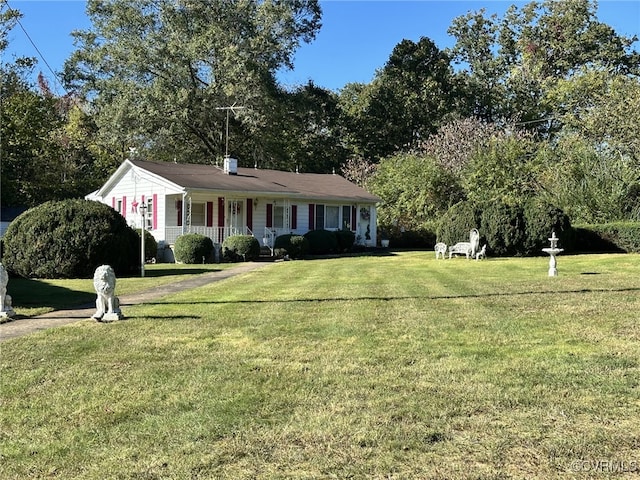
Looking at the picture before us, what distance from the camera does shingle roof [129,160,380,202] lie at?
936 inches

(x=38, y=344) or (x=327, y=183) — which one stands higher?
(x=327, y=183)

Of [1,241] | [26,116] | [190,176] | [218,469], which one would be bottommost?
[218,469]

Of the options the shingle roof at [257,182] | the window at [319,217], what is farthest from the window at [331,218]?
the shingle roof at [257,182]

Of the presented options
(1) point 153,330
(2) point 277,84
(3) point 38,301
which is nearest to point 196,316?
(1) point 153,330

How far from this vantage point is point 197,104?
3328 cm

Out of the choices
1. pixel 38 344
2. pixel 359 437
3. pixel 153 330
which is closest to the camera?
pixel 359 437

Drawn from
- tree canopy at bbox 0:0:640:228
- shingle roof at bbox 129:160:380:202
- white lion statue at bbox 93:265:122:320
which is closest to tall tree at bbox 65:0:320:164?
tree canopy at bbox 0:0:640:228

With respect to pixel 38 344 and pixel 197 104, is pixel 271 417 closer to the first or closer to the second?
pixel 38 344

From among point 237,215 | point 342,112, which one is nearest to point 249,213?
point 237,215

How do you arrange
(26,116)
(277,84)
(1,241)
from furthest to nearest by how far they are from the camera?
(277,84) → (26,116) → (1,241)

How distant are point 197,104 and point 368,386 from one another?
30854 mm

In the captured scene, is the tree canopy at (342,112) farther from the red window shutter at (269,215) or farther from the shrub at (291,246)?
the shrub at (291,246)

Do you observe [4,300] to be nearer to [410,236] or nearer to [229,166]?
[229,166]

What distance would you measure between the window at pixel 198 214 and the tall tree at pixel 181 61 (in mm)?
9578
